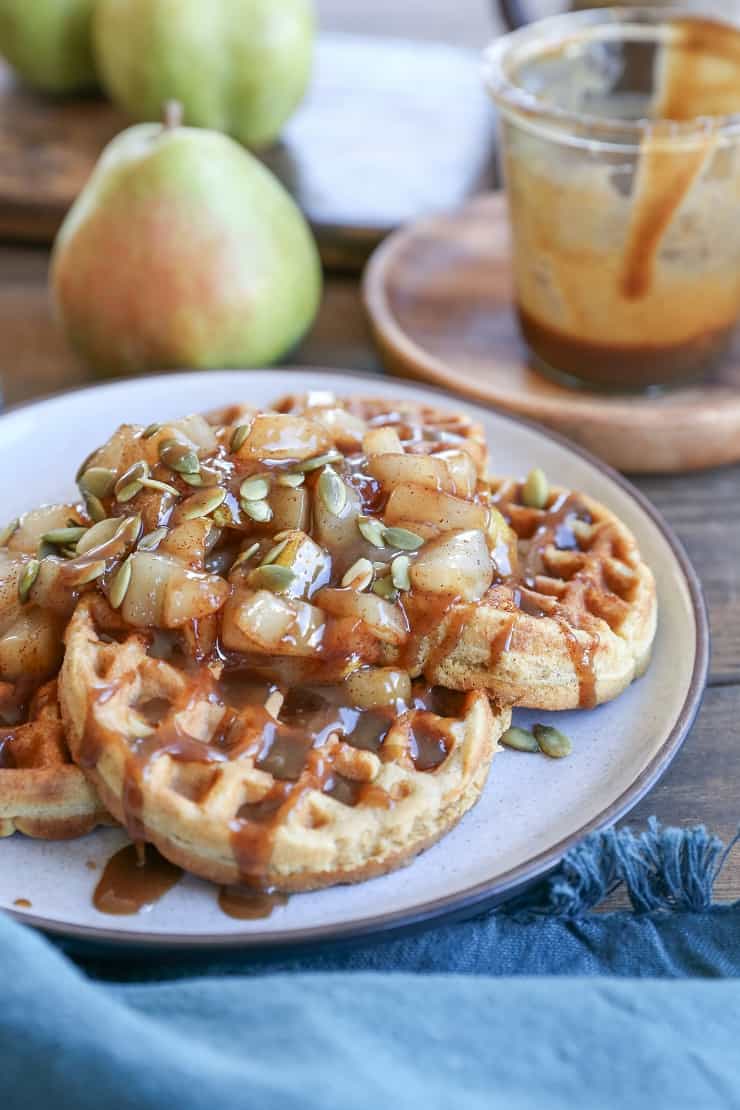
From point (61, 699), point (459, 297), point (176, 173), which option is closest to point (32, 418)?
point (176, 173)

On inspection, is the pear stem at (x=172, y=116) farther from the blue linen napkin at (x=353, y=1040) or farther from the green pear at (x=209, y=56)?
the blue linen napkin at (x=353, y=1040)

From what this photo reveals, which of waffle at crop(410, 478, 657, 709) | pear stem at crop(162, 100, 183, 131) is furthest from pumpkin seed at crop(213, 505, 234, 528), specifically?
pear stem at crop(162, 100, 183, 131)

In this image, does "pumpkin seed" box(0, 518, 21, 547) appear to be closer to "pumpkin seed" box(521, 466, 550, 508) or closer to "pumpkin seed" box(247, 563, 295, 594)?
"pumpkin seed" box(247, 563, 295, 594)

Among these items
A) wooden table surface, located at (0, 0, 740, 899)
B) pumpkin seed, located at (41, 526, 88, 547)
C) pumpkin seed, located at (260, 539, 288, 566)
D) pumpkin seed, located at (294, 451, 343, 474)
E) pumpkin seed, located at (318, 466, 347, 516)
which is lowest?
wooden table surface, located at (0, 0, 740, 899)

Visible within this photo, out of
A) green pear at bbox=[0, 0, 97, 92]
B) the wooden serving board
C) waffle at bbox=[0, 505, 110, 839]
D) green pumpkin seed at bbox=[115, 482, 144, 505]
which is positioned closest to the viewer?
waffle at bbox=[0, 505, 110, 839]

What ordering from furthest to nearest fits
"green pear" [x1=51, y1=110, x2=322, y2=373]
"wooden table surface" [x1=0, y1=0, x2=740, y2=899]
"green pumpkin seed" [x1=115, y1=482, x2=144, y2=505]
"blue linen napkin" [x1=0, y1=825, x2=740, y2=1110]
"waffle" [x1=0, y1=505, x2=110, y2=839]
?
"green pear" [x1=51, y1=110, x2=322, y2=373]
"wooden table surface" [x1=0, y1=0, x2=740, y2=899]
"green pumpkin seed" [x1=115, y1=482, x2=144, y2=505]
"waffle" [x1=0, y1=505, x2=110, y2=839]
"blue linen napkin" [x1=0, y1=825, x2=740, y2=1110]

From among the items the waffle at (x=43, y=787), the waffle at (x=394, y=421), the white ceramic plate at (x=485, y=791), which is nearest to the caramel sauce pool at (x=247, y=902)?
the white ceramic plate at (x=485, y=791)

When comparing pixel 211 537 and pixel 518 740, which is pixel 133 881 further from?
pixel 518 740

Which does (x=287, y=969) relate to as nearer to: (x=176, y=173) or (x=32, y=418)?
(x=32, y=418)
